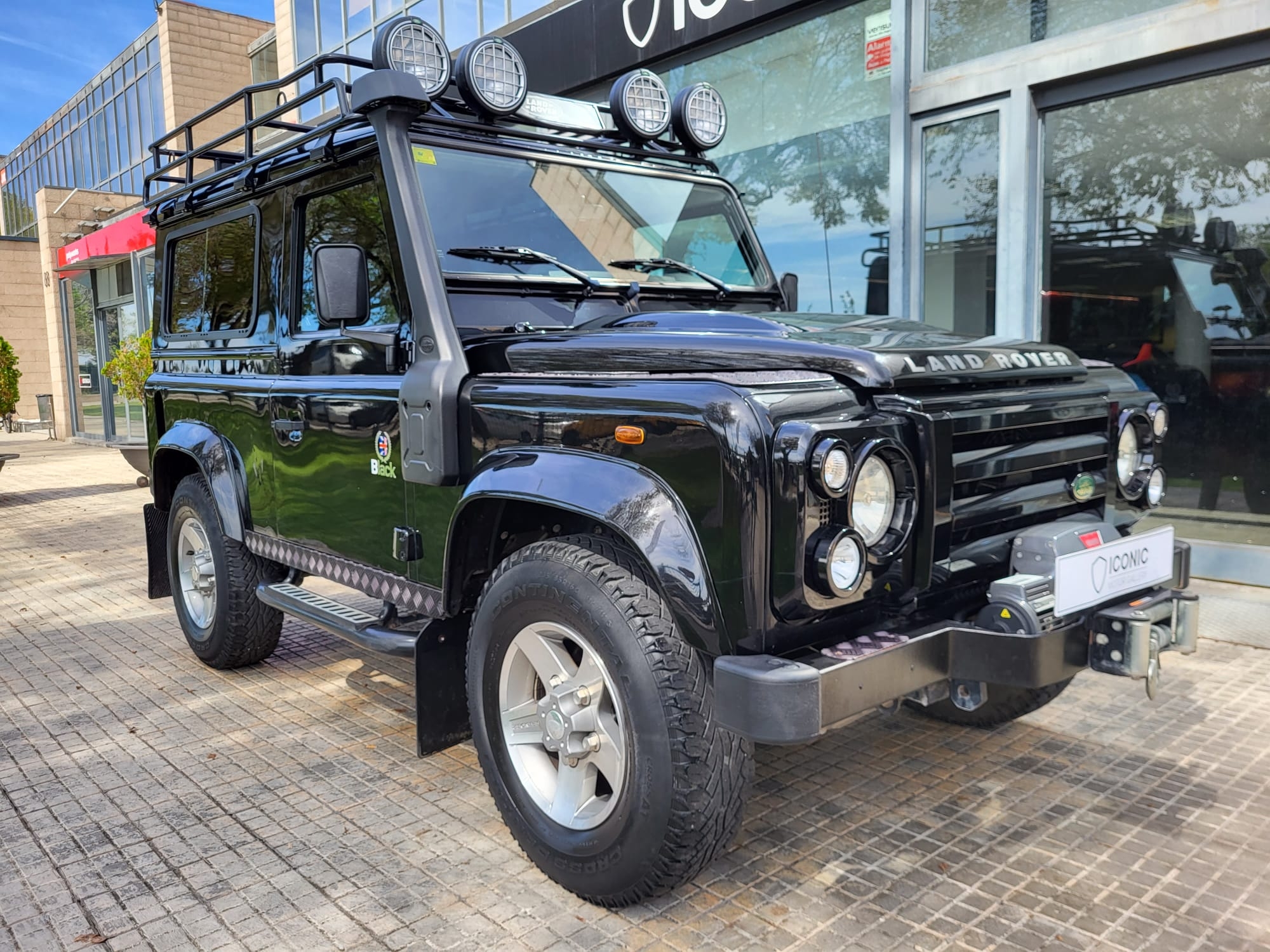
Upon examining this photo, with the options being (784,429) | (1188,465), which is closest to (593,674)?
(784,429)

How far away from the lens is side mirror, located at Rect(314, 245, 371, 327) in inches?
126

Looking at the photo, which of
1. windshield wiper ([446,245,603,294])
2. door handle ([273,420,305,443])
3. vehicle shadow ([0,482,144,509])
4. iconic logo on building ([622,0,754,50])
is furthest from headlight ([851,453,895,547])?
vehicle shadow ([0,482,144,509])

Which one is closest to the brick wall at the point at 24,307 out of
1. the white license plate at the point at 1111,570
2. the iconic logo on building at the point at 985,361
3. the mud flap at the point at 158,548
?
the mud flap at the point at 158,548

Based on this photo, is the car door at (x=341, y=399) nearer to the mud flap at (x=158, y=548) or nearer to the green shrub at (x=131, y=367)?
the mud flap at (x=158, y=548)

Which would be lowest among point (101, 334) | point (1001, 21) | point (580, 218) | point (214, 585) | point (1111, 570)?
point (214, 585)

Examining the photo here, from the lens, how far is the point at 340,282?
3223 mm

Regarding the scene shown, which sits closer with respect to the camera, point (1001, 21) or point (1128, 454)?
point (1128, 454)

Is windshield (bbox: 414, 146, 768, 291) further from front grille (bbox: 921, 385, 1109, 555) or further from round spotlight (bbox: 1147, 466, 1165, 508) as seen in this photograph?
round spotlight (bbox: 1147, 466, 1165, 508)

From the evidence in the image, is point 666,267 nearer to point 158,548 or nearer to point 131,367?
point 158,548

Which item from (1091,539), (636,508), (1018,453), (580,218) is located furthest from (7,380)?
(1091,539)

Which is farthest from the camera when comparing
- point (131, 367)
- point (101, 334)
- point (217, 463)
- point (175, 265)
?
point (101, 334)

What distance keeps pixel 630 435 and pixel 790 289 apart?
85.1 inches

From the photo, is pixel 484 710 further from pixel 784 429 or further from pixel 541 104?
pixel 541 104

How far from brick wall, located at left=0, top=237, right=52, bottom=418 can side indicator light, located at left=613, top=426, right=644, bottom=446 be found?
89.7 feet
